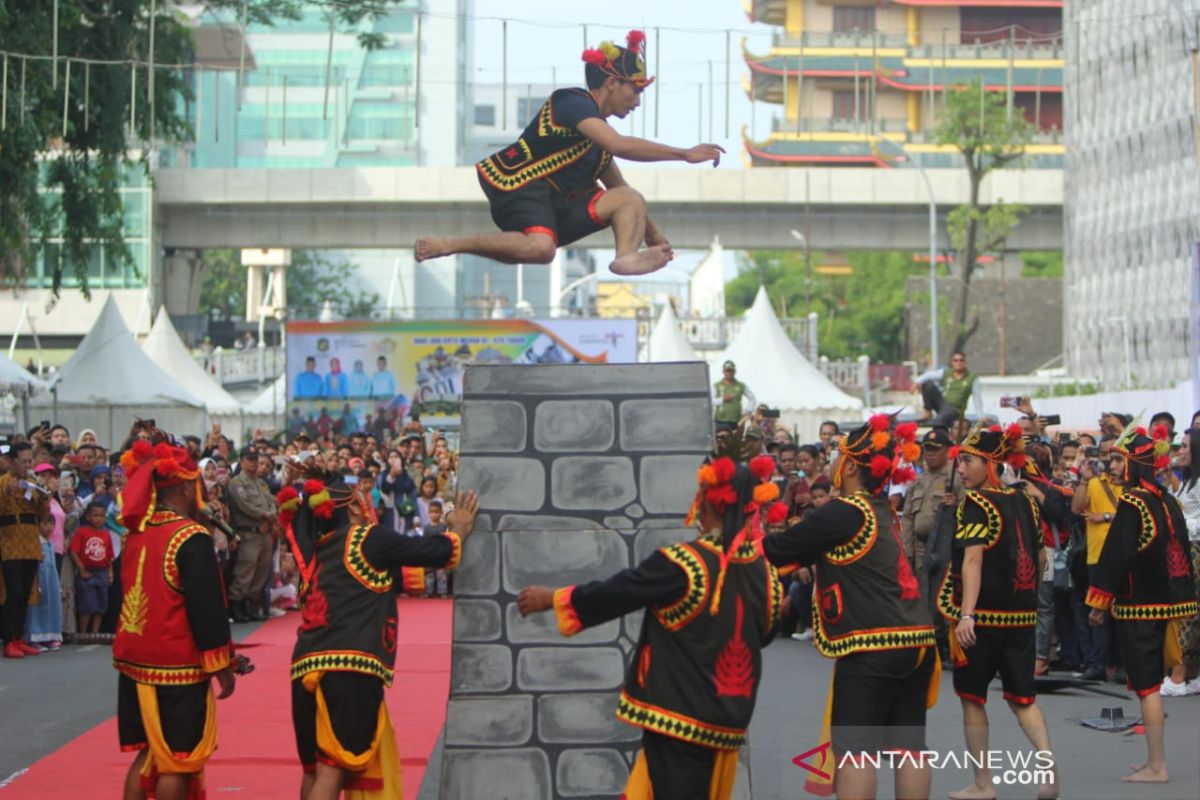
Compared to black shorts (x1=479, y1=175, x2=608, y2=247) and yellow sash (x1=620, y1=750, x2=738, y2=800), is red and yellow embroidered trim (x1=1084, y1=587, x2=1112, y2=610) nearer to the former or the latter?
black shorts (x1=479, y1=175, x2=608, y2=247)

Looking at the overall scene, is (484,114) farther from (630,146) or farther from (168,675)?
(168,675)

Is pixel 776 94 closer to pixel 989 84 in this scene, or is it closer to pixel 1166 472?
pixel 989 84

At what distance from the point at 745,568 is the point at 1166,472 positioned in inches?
278

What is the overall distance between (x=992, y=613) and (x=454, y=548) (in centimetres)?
252

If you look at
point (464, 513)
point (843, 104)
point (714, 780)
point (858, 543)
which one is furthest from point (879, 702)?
point (843, 104)

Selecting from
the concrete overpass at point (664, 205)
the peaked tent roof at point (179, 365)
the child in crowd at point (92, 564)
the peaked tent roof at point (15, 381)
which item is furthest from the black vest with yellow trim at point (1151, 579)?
the concrete overpass at point (664, 205)

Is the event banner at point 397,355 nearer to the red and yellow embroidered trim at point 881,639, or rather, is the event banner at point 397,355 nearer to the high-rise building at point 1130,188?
the high-rise building at point 1130,188

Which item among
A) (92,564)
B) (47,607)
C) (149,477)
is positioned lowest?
(47,607)

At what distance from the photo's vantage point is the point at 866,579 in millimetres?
7305

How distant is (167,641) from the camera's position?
24.6ft

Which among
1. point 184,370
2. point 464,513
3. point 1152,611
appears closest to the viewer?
point 464,513

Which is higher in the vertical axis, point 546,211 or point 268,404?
point 546,211

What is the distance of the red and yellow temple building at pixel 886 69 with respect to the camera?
7025 cm

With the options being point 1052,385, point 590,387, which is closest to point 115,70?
point 590,387
